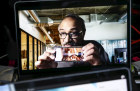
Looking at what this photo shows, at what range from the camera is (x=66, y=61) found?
1.04m

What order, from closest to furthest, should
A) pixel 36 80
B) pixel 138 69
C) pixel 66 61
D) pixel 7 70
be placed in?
pixel 36 80, pixel 7 70, pixel 138 69, pixel 66 61

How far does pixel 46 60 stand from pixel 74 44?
0.21 m

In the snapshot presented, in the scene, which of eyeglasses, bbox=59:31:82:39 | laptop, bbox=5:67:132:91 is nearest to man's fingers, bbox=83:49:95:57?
eyeglasses, bbox=59:31:82:39

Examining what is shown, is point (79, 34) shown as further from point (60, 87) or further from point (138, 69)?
point (60, 87)

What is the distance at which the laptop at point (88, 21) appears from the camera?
897 millimetres

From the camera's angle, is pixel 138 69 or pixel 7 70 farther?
pixel 138 69

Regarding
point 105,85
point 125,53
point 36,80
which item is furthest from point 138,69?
point 36,80

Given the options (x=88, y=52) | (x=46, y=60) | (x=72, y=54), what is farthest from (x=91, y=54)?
(x=46, y=60)

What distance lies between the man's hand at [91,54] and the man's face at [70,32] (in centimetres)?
6

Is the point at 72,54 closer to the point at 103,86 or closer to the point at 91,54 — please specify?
the point at 91,54

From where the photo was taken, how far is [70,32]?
Result: 108 cm

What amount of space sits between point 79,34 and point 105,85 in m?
0.71

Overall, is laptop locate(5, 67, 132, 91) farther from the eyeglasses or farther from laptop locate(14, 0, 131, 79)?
the eyeglasses

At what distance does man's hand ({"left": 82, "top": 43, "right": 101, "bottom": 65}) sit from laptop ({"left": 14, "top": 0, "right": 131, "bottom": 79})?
4cm
